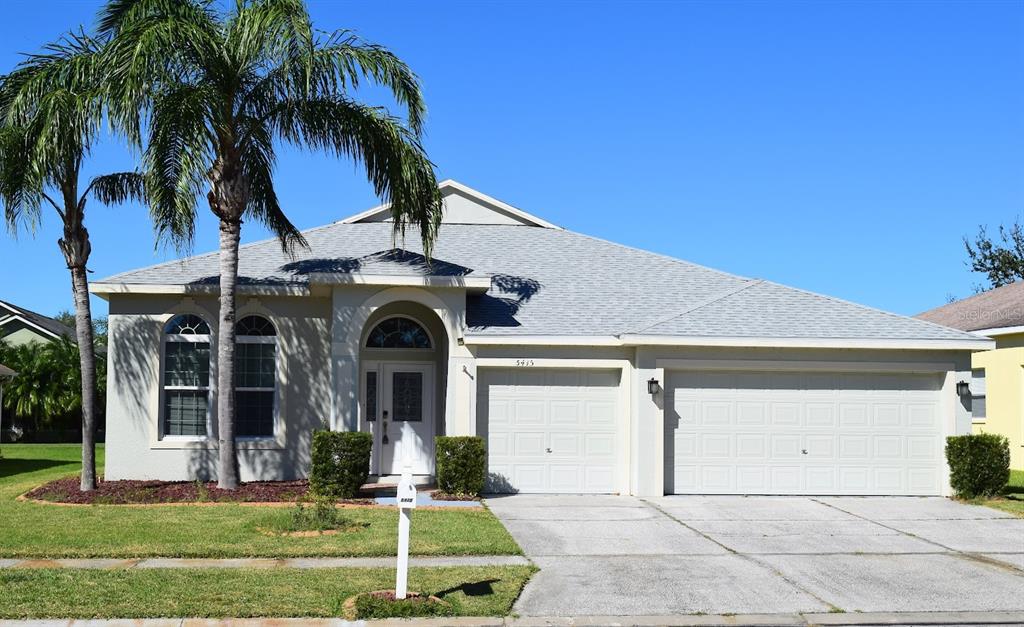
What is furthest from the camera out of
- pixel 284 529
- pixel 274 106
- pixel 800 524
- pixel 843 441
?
pixel 843 441

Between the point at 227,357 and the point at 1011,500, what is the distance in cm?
1314

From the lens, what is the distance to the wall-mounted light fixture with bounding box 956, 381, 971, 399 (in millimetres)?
17859

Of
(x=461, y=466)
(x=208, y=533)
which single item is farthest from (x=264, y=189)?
(x=208, y=533)

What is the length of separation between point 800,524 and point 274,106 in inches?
407

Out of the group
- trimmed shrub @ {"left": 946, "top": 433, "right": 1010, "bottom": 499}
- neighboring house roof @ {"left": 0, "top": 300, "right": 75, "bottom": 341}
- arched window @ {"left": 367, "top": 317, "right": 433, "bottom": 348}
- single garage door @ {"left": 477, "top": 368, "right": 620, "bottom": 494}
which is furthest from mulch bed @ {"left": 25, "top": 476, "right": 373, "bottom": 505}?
neighboring house roof @ {"left": 0, "top": 300, "right": 75, "bottom": 341}

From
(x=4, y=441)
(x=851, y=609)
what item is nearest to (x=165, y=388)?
(x=851, y=609)

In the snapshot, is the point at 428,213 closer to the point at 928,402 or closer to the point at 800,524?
the point at 800,524

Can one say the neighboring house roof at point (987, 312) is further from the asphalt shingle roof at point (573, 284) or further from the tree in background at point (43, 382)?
the tree in background at point (43, 382)

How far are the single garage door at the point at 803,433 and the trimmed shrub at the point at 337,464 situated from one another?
527cm

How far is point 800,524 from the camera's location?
47.4ft

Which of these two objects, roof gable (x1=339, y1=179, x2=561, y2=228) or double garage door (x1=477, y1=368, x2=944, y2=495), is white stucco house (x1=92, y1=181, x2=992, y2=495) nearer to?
double garage door (x1=477, y1=368, x2=944, y2=495)

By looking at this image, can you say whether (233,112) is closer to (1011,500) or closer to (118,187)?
(118,187)

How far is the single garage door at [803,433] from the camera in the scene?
17.7m

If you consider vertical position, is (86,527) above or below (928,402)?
below
